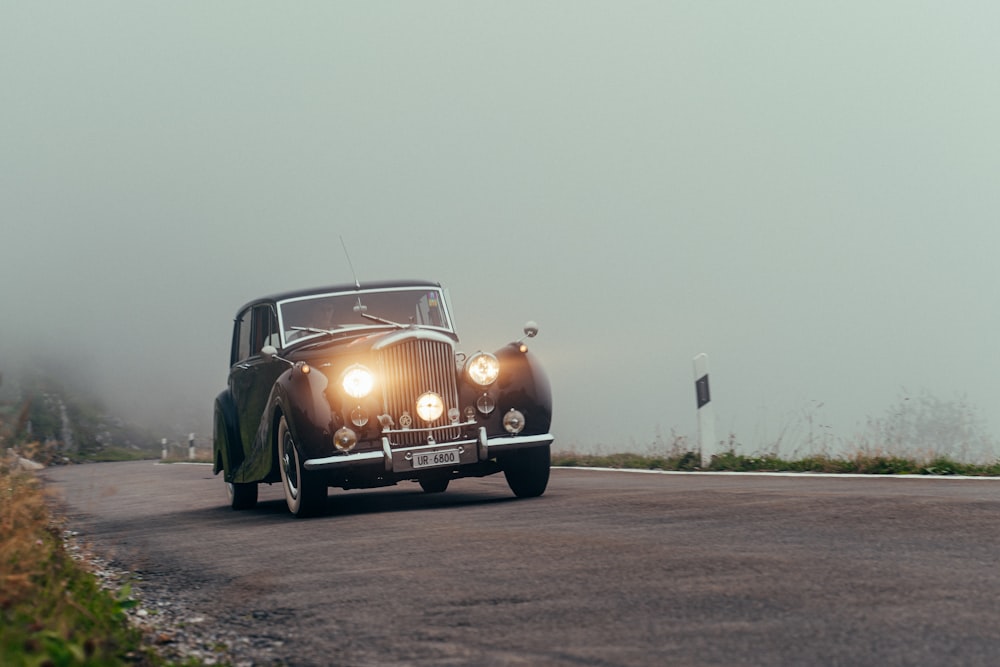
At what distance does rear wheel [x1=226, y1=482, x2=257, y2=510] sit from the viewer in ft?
38.9

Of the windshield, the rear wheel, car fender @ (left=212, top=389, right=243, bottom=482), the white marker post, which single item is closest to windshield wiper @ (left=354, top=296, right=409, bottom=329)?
the windshield

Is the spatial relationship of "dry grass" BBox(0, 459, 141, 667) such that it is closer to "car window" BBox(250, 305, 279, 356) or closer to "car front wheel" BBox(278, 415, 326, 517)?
"car front wheel" BBox(278, 415, 326, 517)

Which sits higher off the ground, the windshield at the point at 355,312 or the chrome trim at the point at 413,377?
the windshield at the point at 355,312

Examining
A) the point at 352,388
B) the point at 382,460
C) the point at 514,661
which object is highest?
the point at 352,388

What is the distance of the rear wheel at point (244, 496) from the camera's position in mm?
11859

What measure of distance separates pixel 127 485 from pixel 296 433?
9902mm

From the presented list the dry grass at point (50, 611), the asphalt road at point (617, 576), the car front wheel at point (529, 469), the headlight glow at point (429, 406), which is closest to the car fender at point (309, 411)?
the asphalt road at point (617, 576)

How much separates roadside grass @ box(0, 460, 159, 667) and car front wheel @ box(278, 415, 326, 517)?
3.24m

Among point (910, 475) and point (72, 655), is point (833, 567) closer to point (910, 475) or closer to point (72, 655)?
point (72, 655)

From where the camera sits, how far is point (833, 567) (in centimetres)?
535

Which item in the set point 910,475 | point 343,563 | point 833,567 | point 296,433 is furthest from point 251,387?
point 833,567

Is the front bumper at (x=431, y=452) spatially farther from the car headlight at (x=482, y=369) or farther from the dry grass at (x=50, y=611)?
the dry grass at (x=50, y=611)

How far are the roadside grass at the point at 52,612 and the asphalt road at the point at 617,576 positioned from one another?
0.48 metres

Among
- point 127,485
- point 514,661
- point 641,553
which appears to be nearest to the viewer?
point 514,661
